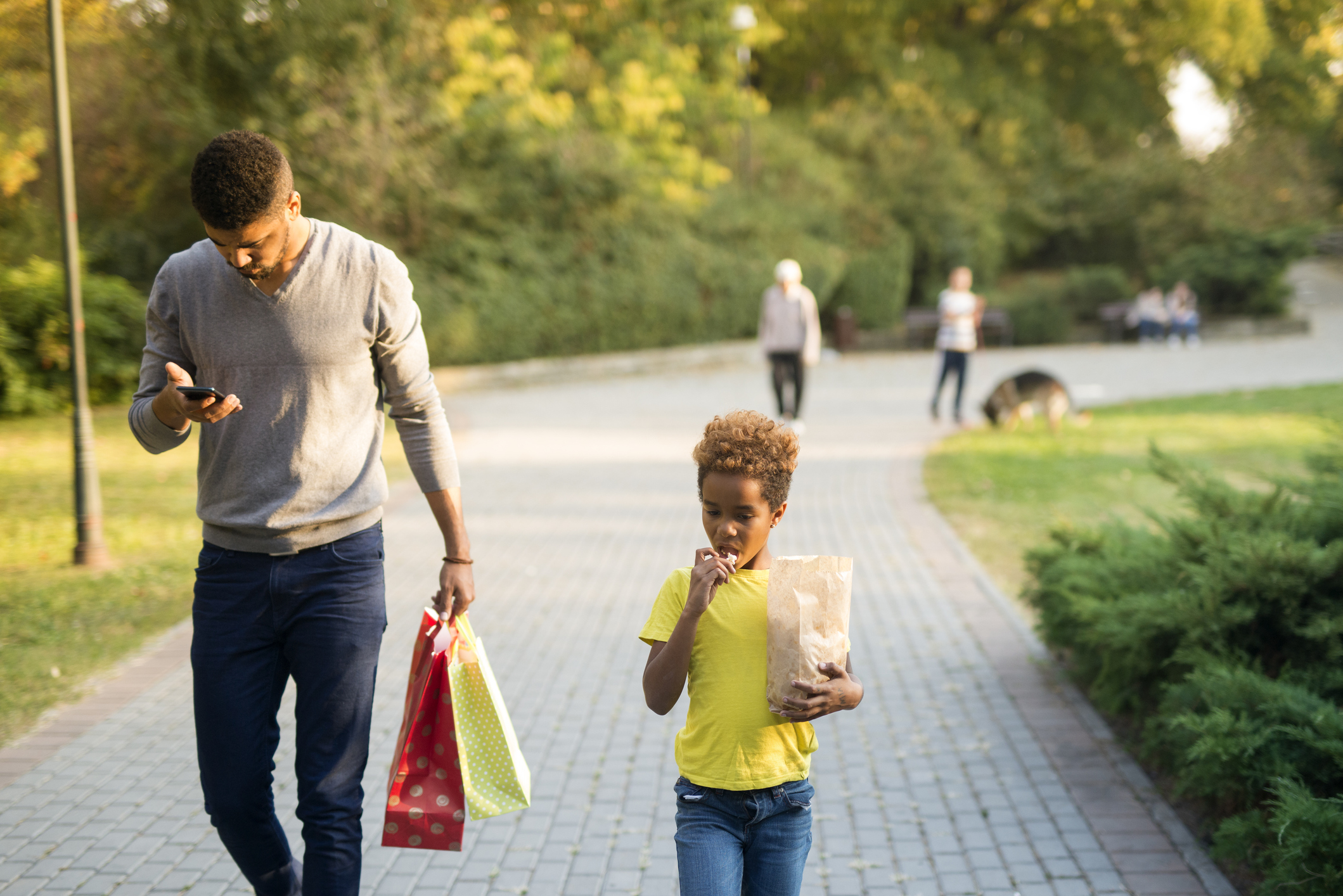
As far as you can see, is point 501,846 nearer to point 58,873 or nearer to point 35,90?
point 58,873

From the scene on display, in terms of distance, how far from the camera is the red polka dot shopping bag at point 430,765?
9.21 ft

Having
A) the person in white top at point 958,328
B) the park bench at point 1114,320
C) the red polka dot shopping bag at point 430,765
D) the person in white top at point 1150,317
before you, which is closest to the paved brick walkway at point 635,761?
the red polka dot shopping bag at point 430,765

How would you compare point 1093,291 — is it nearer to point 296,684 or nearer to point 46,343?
point 46,343

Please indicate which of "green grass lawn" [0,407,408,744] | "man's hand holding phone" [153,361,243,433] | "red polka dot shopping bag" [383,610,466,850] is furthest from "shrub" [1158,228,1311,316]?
"man's hand holding phone" [153,361,243,433]

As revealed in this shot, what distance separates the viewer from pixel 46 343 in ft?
47.2

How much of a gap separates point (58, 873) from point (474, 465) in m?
8.16

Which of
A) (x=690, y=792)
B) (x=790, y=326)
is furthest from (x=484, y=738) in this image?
A: (x=790, y=326)

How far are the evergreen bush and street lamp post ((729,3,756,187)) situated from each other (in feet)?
71.9

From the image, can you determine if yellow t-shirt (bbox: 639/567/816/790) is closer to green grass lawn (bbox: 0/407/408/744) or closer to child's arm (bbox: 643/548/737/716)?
child's arm (bbox: 643/548/737/716)

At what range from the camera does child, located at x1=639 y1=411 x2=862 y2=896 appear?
233 cm

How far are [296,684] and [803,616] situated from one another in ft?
4.07

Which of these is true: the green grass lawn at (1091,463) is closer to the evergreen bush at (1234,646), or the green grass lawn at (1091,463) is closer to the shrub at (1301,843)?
the evergreen bush at (1234,646)

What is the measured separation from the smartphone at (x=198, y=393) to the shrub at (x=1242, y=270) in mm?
31829

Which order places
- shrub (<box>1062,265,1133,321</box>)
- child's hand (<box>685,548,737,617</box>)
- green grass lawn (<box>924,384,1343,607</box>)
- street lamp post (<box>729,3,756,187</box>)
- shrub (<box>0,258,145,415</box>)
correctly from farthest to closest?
shrub (<box>1062,265,1133,321</box>), street lamp post (<box>729,3,756,187</box>), shrub (<box>0,258,145,415</box>), green grass lawn (<box>924,384,1343,607</box>), child's hand (<box>685,548,737,617</box>)
